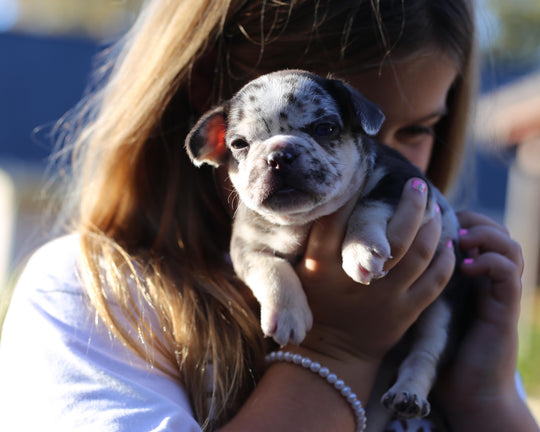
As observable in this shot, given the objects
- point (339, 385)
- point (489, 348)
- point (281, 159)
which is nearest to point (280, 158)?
point (281, 159)

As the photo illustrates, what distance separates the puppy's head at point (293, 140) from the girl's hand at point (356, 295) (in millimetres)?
154

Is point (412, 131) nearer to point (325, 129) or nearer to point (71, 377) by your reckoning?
point (325, 129)

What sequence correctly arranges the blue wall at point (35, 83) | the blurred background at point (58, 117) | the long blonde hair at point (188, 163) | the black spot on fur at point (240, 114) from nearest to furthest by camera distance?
the black spot on fur at point (240, 114) < the long blonde hair at point (188, 163) < the blurred background at point (58, 117) < the blue wall at point (35, 83)

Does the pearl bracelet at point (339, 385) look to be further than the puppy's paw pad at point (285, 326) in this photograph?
Yes

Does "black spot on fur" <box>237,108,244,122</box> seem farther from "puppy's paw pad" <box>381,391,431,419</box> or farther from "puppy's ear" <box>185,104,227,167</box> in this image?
"puppy's paw pad" <box>381,391,431,419</box>

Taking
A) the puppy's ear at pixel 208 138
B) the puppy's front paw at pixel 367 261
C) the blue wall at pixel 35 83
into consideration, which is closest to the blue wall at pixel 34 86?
the blue wall at pixel 35 83

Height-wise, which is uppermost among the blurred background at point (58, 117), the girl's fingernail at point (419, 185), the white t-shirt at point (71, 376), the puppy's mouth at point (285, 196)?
the puppy's mouth at point (285, 196)

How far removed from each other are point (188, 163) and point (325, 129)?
3.16ft

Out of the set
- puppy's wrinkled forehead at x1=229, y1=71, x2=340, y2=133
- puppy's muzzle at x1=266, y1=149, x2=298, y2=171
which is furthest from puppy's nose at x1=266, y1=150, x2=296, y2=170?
puppy's wrinkled forehead at x1=229, y1=71, x2=340, y2=133

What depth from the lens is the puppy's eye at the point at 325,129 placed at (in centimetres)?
203

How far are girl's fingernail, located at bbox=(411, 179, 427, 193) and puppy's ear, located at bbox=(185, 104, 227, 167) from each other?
711 mm

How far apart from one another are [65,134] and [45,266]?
112 cm

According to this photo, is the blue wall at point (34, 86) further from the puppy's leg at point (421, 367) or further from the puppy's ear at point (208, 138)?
the puppy's leg at point (421, 367)

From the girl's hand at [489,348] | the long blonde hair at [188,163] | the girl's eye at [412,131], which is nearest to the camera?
the long blonde hair at [188,163]
